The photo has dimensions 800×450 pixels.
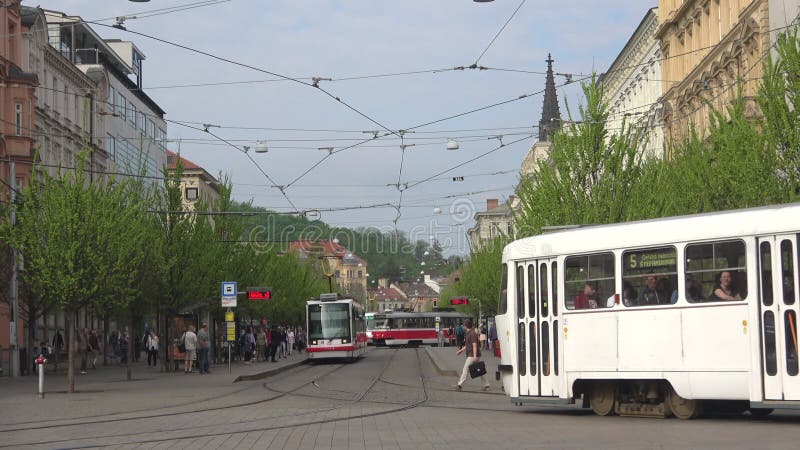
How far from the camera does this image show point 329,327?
182ft

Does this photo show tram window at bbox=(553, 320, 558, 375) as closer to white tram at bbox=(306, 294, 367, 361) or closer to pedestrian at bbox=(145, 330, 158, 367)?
white tram at bbox=(306, 294, 367, 361)

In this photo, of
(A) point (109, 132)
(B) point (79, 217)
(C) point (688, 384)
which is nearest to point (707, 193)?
(C) point (688, 384)

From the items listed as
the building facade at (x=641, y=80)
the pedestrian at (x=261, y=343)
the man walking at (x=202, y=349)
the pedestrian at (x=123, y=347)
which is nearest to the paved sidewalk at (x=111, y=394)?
the man walking at (x=202, y=349)

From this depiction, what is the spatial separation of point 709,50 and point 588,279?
3496 centimetres

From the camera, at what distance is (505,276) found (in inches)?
858

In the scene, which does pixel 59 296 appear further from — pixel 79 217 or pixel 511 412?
pixel 511 412

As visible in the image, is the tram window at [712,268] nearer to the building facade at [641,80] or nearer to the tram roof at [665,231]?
the tram roof at [665,231]

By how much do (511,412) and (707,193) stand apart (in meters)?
11.9

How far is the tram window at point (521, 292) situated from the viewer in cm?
2111

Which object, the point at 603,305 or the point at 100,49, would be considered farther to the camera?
the point at 100,49

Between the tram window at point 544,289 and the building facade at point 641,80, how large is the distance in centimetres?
4033

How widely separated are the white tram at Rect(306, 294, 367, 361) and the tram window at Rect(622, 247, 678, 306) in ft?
121

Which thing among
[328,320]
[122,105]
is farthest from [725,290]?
[122,105]

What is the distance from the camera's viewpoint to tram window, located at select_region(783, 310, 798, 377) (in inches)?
648
